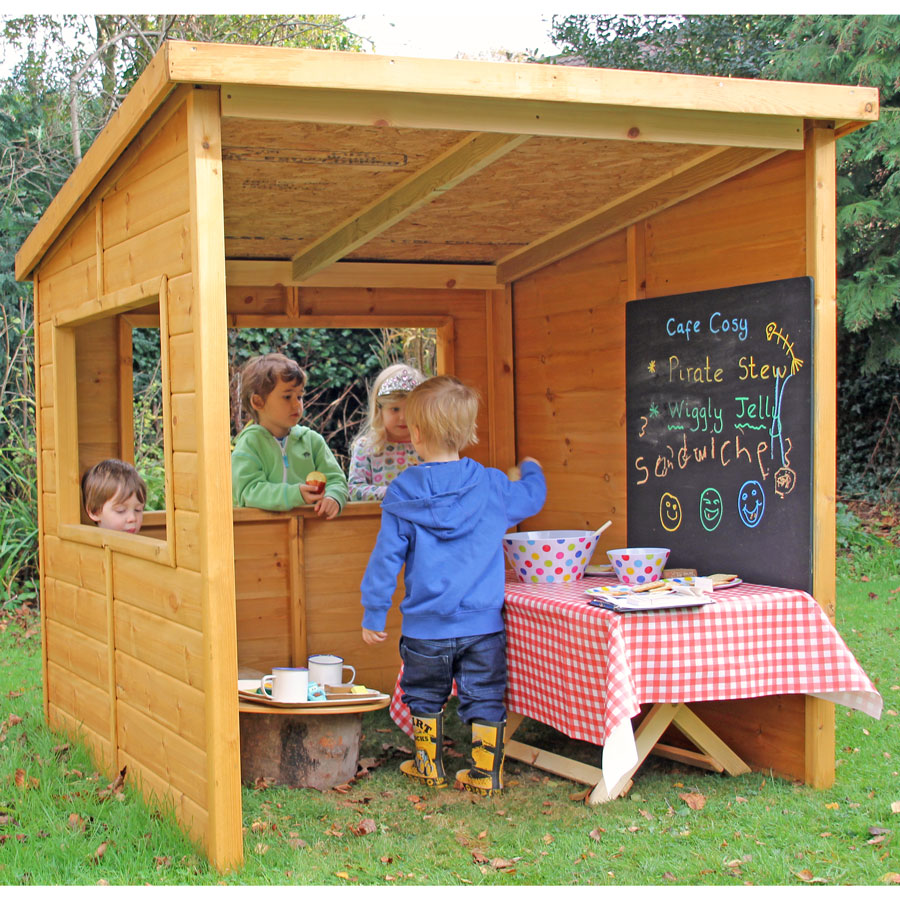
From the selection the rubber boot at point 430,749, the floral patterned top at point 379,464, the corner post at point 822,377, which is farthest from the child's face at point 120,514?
the corner post at point 822,377

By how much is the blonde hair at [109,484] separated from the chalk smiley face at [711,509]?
298 centimetres

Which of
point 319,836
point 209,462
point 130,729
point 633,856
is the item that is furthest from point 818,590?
point 130,729

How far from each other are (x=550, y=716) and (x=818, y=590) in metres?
1.29

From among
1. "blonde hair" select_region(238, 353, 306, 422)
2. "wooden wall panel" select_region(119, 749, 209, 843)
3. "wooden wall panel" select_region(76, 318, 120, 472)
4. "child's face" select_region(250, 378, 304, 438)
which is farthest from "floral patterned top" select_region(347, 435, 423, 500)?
"wooden wall panel" select_region(119, 749, 209, 843)

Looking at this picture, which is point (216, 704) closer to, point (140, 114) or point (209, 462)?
point (209, 462)

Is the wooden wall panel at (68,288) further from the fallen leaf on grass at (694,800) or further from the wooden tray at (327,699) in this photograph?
the fallen leaf on grass at (694,800)

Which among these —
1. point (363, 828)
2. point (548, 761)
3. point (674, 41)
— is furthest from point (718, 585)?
point (674, 41)

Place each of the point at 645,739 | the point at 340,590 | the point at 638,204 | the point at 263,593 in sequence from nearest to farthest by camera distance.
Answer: the point at 645,739, the point at 638,204, the point at 263,593, the point at 340,590

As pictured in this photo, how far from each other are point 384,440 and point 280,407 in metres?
0.67

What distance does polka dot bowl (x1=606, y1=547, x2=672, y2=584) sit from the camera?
15.5ft

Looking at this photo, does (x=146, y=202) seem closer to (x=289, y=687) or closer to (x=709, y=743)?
(x=289, y=687)

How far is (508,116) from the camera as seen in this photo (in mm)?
3885

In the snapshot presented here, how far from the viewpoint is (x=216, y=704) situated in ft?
12.0

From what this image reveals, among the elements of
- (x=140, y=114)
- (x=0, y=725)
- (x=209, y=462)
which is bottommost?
(x=0, y=725)
